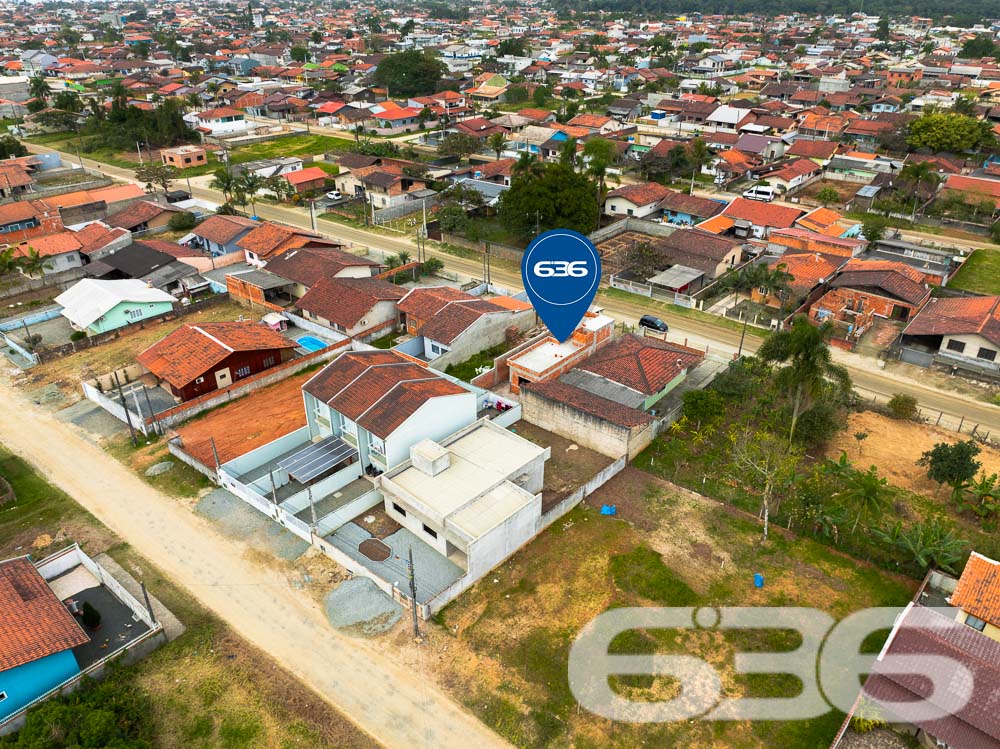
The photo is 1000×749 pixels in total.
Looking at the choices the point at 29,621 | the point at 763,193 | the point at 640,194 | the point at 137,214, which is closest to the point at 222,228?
the point at 137,214

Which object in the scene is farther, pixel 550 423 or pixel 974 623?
pixel 550 423

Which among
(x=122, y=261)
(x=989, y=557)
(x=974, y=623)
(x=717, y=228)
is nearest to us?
(x=974, y=623)

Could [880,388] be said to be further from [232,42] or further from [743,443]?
[232,42]

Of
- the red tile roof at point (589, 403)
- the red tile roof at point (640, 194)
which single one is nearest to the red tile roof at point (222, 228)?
the red tile roof at point (589, 403)

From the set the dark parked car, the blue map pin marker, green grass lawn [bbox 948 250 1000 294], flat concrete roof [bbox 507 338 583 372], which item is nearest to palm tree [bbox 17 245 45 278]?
flat concrete roof [bbox 507 338 583 372]

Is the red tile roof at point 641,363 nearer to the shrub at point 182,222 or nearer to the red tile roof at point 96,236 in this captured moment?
the red tile roof at point 96,236

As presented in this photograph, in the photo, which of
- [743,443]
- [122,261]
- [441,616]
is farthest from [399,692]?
[122,261]
